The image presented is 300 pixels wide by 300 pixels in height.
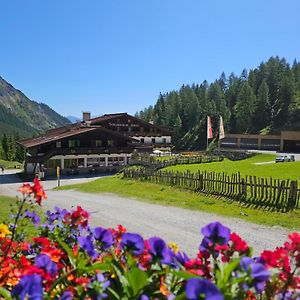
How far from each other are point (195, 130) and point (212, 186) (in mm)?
102985

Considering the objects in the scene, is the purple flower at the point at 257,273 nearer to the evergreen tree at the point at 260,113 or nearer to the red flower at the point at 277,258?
the red flower at the point at 277,258

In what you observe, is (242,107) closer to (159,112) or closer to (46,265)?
(159,112)

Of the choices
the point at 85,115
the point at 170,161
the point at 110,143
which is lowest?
the point at 170,161

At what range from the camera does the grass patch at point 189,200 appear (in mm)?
15391

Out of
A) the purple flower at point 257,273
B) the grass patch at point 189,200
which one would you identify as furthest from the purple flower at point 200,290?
the grass patch at point 189,200

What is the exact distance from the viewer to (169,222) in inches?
613

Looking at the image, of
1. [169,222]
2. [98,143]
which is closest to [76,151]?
[98,143]

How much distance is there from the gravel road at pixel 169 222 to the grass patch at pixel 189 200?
77cm

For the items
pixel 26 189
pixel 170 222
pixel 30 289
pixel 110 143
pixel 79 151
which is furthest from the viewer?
pixel 110 143

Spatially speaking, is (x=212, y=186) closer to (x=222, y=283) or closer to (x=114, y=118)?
(x=222, y=283)

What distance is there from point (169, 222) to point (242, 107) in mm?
101500

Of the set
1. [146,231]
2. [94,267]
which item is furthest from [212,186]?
[94,267]

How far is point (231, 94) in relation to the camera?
128625 mm

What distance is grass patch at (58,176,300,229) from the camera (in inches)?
606
